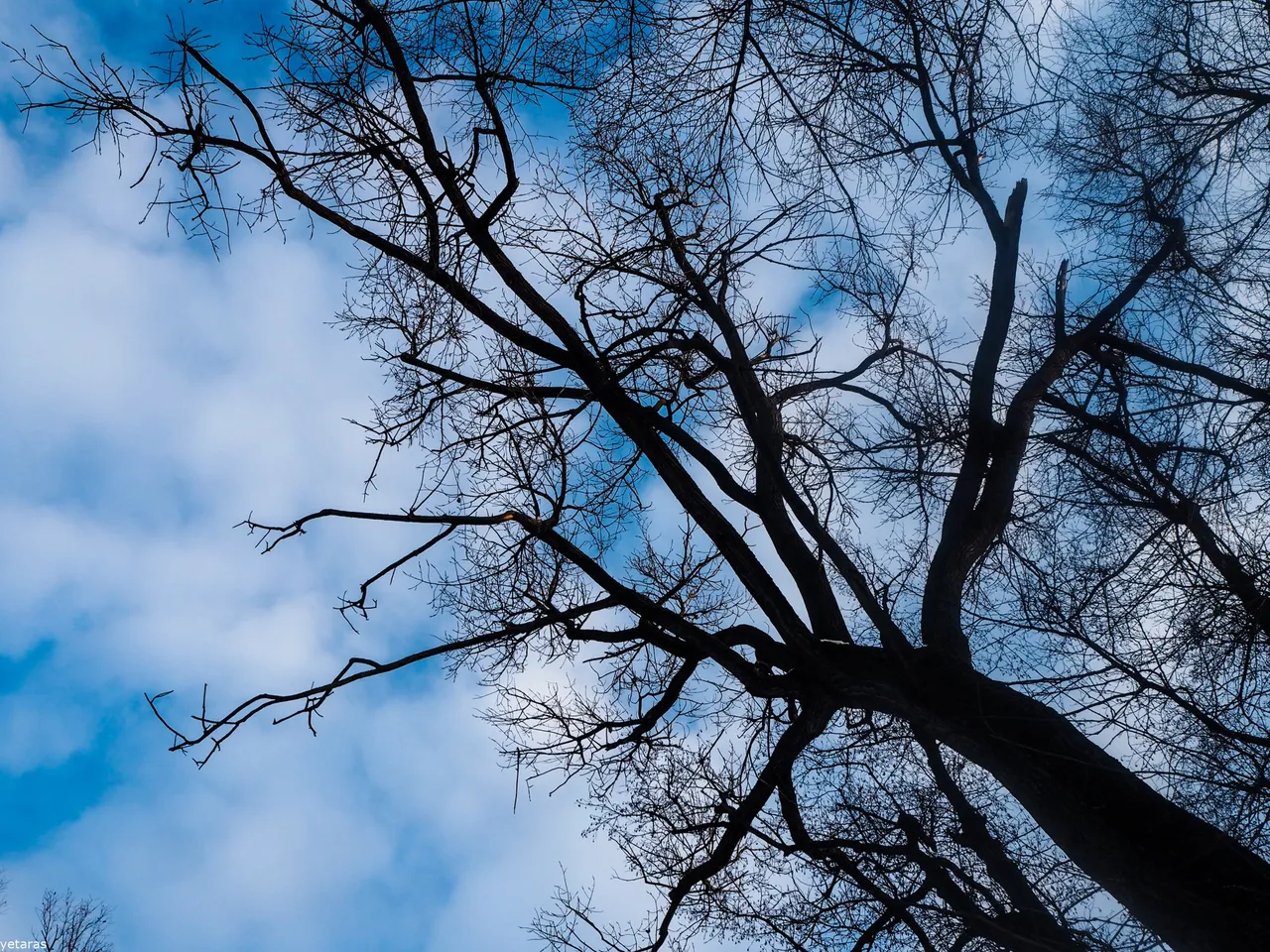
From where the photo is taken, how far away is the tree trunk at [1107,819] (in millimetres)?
3234

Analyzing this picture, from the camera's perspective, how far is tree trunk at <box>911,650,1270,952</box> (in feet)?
10.6

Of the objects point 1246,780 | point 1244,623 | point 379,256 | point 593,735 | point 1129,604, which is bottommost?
point 1246,780

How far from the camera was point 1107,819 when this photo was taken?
3.55m

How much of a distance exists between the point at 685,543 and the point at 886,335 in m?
2.19

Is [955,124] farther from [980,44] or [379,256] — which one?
[379,256]

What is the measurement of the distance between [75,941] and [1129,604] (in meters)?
14.7

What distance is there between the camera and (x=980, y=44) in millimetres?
4973

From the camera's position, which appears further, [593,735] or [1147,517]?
[593,735]

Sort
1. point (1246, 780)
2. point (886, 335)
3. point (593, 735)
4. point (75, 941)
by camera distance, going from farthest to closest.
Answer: point (75, 941) → point (886, 335) → point (593, 735) → point (1246, 780)

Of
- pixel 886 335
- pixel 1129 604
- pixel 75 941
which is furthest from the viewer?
pixel 75 941

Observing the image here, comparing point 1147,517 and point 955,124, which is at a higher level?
point 955,124

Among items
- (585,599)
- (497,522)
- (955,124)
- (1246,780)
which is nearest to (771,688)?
(585,599)

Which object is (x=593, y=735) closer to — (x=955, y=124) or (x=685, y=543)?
(x=685, y=543)

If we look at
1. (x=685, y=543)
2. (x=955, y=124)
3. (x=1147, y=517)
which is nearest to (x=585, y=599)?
(x=685, y=543)
